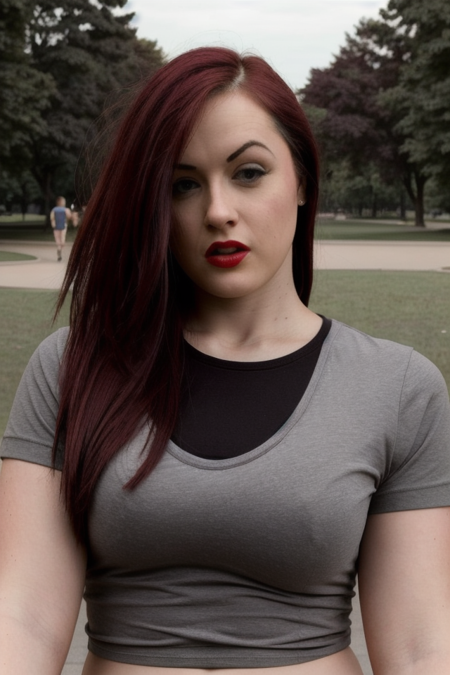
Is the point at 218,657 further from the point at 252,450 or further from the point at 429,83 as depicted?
the point at 429,83

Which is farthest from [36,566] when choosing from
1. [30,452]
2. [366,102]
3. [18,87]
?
[366,102]

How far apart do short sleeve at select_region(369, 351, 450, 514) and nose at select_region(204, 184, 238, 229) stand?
35 centimetres

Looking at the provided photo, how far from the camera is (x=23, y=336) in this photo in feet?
33.7

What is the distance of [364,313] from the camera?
12.0 meters

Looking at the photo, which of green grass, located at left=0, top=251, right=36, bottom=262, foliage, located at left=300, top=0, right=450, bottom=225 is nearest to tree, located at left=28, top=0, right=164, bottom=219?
foliage, located at left=300, top=0, right=450, bottom=225

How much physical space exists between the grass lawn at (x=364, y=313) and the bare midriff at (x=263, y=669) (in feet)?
17.4

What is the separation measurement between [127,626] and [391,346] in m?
0.57

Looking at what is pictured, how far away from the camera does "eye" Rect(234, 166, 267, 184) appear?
1.63m

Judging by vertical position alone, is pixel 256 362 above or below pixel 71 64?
below

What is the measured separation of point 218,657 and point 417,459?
395 mm

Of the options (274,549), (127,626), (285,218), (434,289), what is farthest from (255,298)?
(434,289)

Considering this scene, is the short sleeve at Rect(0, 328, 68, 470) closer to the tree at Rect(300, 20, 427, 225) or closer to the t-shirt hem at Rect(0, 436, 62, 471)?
the t-shirt hem at Rect(0, 436, 62, 471)

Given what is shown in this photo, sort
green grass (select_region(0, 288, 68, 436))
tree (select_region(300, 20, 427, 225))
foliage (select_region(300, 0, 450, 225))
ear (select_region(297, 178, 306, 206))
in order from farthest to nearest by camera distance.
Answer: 1. tree (select_region(300, 20, 427, 225))
2. foliage (select_region(300, 0, 450, 225))
3. green grass (select_region(0, 288, 68, 436))
4. ear (select_region(297, 178, 306, 206))

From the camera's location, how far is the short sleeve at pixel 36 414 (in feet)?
5.11
